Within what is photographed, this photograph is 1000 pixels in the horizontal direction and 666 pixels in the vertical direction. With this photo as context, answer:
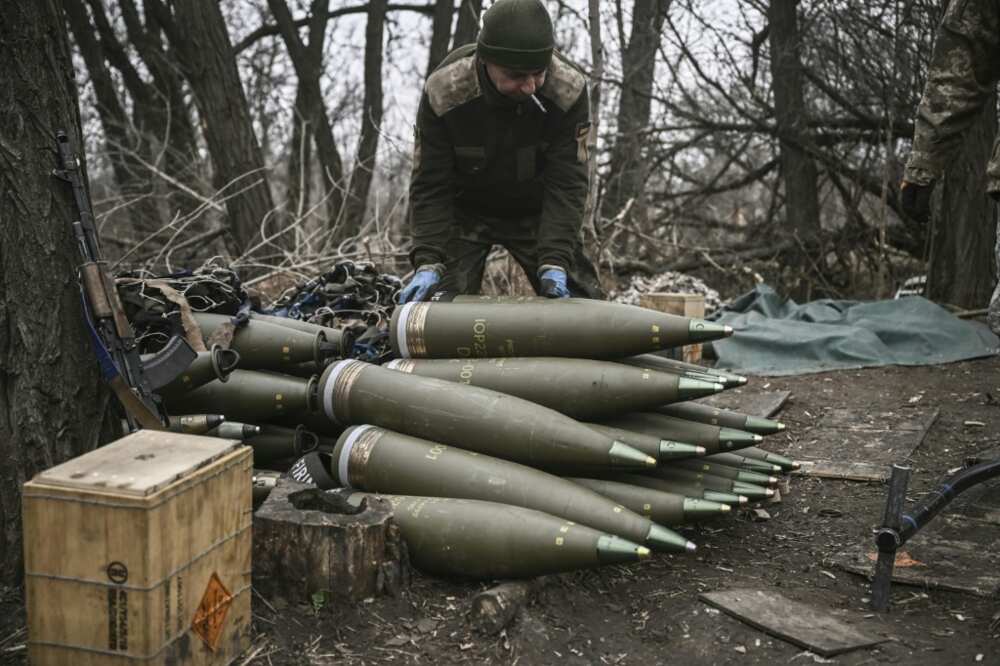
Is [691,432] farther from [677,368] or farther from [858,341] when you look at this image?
[858,341]

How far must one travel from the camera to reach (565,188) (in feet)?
14.1

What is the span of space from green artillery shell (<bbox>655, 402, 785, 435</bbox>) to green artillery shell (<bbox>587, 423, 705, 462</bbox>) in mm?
398

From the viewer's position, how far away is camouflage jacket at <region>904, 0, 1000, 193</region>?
11.7ft

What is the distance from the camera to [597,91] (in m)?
7.74

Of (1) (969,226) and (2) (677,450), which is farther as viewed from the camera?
(1) (969,226)

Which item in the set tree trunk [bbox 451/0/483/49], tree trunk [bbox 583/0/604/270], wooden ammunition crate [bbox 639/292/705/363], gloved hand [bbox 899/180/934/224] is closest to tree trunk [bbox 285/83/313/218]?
tree trunk [bbox 451/0/483/49]

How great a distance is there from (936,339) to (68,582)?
21.5ft

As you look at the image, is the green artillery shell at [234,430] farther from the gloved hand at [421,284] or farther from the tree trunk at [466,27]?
the tree trunk at [466,27]

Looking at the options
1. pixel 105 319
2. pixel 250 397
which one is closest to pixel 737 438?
pixel 250 397

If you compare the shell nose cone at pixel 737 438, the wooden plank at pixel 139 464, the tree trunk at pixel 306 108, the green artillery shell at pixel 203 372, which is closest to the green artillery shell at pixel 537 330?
the shell nose cone at pixel 737 438

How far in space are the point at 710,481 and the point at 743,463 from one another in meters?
0.34

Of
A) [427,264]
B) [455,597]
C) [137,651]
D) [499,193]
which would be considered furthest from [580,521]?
[499,193]

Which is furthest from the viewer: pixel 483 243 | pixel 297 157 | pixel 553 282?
pixel 297 157

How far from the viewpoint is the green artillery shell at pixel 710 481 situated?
3504 mm
